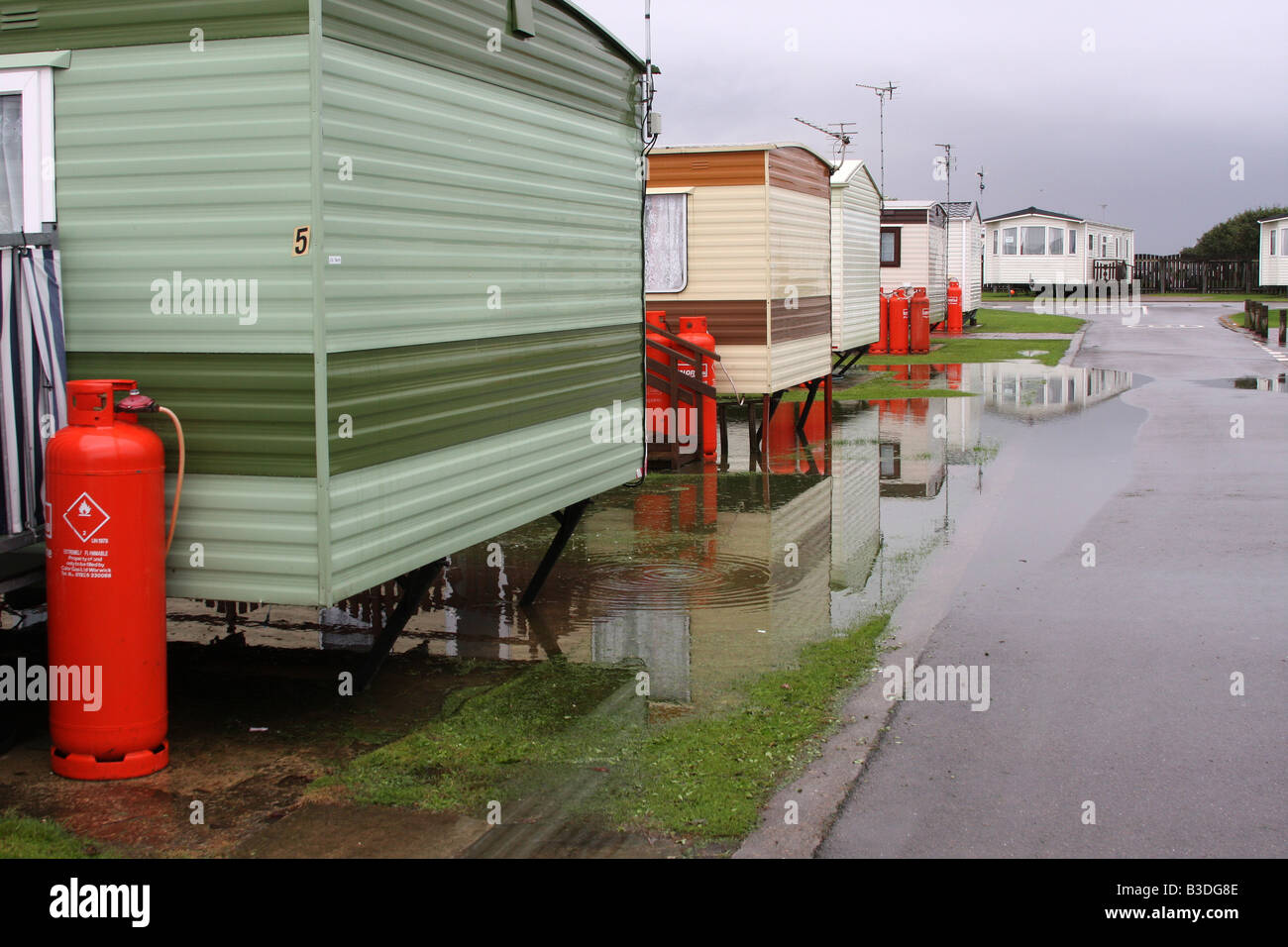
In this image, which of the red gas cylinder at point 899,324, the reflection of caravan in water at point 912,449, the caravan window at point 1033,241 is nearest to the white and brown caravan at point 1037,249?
the caravan window at point 1033,241

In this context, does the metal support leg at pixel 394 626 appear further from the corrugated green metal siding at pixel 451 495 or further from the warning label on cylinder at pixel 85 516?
the warning label on cylinder at pixel 85 516

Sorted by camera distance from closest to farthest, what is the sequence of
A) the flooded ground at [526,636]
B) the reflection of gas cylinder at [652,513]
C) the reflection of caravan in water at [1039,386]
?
1. the flooded ground at [526,636]
2. the reflection of gas cylinder at [652,513]
3. the reflection of caravan in water at [1039,386]

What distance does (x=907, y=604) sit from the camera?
8945 millimetres

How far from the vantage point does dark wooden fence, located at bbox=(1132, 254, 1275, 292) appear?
2849 inches

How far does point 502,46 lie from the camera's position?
282 inches

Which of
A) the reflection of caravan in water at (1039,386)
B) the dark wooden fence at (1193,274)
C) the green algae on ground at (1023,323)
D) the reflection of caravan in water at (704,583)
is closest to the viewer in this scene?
the reflection of caravan in water at (704,583)

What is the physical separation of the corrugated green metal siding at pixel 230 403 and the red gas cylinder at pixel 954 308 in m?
36.4

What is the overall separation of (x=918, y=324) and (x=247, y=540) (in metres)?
29.4

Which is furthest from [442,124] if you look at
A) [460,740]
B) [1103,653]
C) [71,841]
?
[1103,653]

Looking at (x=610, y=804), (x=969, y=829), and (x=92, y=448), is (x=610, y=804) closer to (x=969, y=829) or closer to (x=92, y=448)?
(x=969, y=829)

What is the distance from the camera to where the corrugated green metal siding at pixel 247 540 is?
5.67 m

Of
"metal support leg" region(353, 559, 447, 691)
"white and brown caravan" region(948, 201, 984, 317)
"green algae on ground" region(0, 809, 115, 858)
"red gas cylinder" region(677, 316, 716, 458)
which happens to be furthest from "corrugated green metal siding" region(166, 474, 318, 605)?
"white and brown caravan" region(948, 201, 984, 317)

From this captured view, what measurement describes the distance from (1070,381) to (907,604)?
17.2 meters
